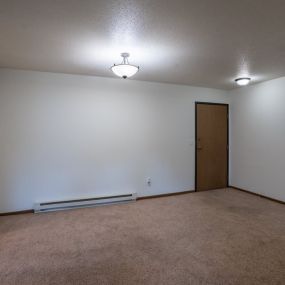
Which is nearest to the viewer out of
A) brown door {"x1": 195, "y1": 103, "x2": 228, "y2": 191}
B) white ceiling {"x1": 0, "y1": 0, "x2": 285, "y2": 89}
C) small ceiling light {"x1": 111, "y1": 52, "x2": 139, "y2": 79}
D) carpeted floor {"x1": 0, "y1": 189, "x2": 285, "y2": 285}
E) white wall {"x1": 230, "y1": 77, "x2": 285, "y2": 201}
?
white ceiling {"x1": 0, "y1": 0, "x2": 285, "y2": 89}

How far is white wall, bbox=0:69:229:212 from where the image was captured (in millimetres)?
3559

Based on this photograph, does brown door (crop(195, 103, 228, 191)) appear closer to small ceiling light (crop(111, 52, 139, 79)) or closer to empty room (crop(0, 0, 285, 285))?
empty room (crop(0, 0, 285, 285))

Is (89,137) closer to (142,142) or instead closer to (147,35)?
(142,142)

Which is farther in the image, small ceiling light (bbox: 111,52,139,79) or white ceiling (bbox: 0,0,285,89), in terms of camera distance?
small ceiling light (bbox: 111,52,139,79)

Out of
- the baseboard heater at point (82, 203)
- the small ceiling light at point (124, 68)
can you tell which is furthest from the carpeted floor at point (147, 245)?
the small ceiling light at point (124, 68)

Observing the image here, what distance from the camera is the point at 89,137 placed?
3.96m

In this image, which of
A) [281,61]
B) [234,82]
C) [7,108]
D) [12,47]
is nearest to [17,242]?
[7,108]

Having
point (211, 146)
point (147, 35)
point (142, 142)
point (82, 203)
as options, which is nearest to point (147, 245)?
point (82, 203)

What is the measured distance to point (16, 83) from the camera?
11.6 ft

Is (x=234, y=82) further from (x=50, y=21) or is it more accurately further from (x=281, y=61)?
(x=50, y=21)

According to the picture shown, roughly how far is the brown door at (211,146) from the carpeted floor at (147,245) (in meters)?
1.18

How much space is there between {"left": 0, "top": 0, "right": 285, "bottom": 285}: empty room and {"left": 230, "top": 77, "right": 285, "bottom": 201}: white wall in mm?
27

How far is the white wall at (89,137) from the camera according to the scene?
3559mm

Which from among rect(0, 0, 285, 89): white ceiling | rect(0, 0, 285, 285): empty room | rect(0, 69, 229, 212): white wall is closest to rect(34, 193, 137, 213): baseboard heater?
rect(0, 0, 285, 285): empty room
